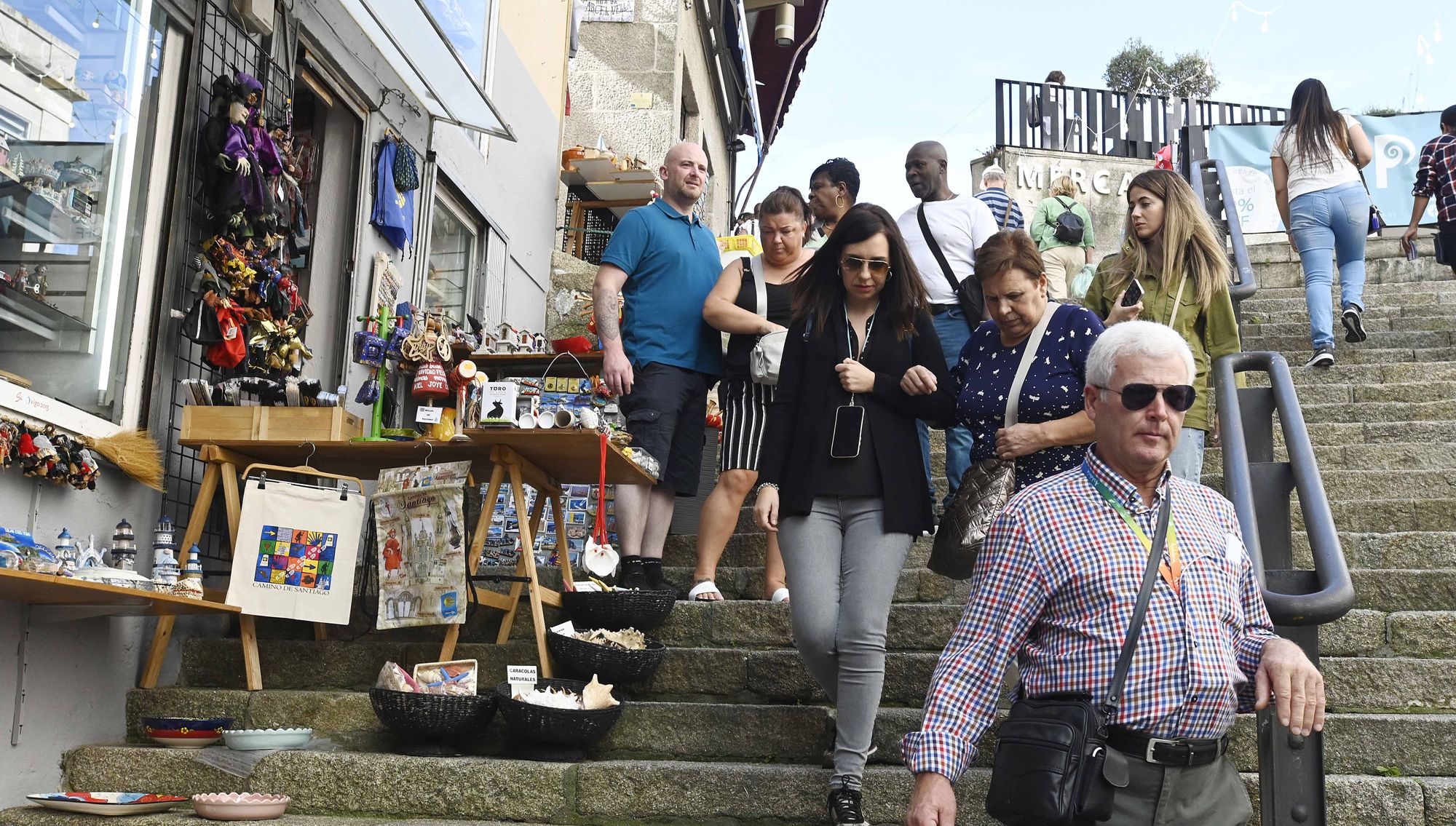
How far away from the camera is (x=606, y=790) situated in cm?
411

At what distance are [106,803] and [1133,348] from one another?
3.31m

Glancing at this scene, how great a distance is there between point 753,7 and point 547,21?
805cm

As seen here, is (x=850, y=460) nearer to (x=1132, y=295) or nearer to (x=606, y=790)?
(x=606, y=790)

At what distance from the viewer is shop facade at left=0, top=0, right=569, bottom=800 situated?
14.9 feet

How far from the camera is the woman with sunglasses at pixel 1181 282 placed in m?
4.66

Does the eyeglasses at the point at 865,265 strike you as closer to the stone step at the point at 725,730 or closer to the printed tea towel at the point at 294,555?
the stone step at the point at 725,730

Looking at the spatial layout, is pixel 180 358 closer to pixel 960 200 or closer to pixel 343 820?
pixel 343 820

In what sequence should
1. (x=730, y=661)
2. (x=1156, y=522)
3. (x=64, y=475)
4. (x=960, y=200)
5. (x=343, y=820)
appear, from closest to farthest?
(x=1156, y=522) < (x=343, y=820) < (x=64, y=475) < (x=730, y=661) < (x=960, y=200)

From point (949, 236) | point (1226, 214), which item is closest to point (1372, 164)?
point (1226, 214)

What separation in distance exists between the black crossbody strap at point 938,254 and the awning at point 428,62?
8.02 ft

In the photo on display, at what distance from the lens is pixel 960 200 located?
630 cm

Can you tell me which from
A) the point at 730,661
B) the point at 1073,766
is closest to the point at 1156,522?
the point at 1073,766

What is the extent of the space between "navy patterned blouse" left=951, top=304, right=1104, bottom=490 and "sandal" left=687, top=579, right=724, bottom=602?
1686mm

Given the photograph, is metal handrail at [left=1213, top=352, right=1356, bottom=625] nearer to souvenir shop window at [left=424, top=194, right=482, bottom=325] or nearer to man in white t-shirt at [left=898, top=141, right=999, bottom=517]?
man in white t-shirt at [left=898, top=141, right=999, bottom=517]
